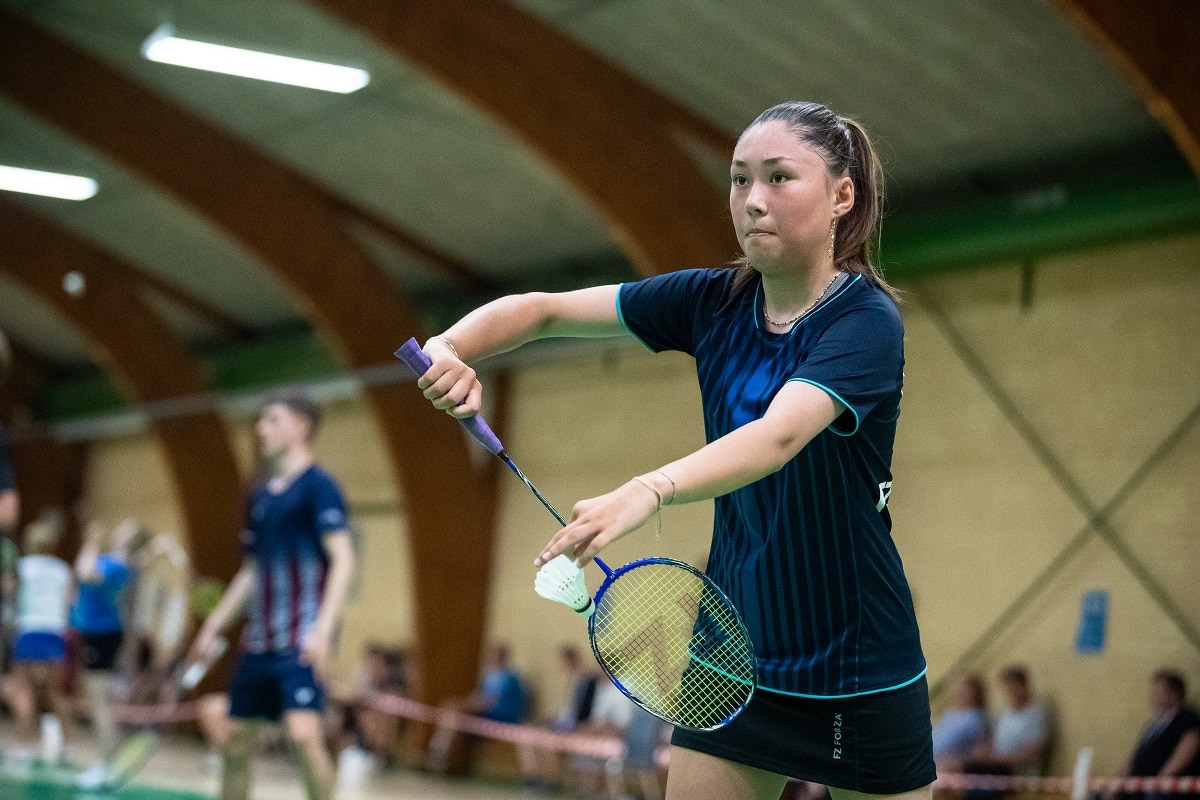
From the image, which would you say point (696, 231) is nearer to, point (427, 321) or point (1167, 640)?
point (1167, 640)

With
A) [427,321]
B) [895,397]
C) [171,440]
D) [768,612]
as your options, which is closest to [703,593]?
[768,612]

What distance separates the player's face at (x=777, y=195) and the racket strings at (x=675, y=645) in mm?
669

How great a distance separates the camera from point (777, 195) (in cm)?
276

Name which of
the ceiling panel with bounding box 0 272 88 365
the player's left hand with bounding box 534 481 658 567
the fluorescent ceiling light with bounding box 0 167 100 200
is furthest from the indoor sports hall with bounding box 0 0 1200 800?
the ceiling panel with bounding box 0 272 88 365

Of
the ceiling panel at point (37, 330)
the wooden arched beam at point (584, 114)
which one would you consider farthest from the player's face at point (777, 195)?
the ceiling panel at point (37, 330)

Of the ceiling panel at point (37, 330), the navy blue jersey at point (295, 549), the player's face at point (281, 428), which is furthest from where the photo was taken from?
the ceiling panel at point (37, 330)

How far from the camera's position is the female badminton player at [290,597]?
252 inches

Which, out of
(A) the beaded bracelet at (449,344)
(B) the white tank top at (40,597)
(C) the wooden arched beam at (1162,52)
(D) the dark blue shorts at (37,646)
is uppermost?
(C) the wooden arched beam at (1162,52)

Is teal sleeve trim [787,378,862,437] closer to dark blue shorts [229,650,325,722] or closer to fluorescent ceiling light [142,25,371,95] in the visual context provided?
dark blue shorts [229,650,325,722]

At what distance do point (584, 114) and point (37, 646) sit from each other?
720 cm

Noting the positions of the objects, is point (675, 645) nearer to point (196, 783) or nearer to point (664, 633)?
point (664, 633)

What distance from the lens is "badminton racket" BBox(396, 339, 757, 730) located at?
9.22ft

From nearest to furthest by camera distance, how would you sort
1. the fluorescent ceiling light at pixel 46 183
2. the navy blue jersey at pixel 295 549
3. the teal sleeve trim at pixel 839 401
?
1. the teal sleeve trim at pixel 839 401
2. the navy blue jersey at pixel 295 549
3. the fluorescent ceiling light at pixel 46 183

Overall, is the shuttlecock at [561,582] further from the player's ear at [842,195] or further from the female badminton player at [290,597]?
the female badminton player at [290,597]
